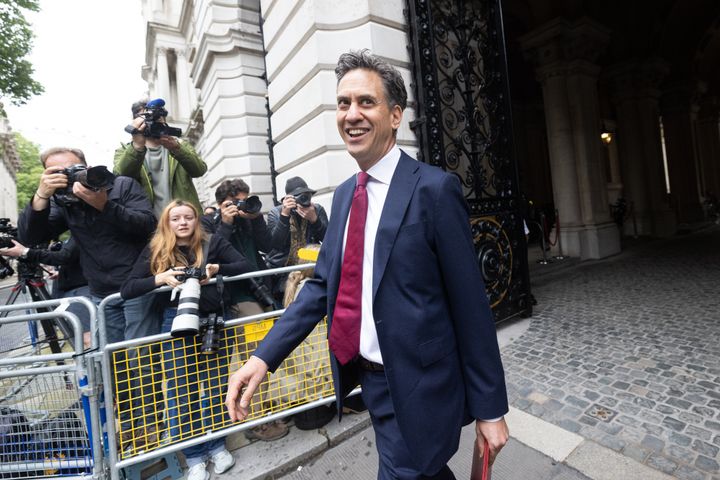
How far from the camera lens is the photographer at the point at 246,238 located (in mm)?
3190

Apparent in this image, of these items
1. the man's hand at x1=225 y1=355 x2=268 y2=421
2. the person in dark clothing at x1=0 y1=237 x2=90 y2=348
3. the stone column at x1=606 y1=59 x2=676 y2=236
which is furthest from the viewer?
the stone column at x1=606 y1=59 x2=676 y2=236

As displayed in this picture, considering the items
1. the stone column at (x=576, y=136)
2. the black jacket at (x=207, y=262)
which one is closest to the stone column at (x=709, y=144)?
the stone column at (x=576, y=136)

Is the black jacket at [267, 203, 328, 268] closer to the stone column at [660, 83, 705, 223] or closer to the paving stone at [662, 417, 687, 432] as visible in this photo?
the paving stone at [662, 417, 687, 432]

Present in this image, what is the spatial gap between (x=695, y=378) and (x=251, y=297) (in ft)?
13.4

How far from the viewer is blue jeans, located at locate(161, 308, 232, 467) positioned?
8.82 ft

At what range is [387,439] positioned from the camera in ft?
4.80

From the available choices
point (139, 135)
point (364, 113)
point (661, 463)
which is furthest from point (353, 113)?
point (661, 463)

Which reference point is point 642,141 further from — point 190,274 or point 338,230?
point 190,274

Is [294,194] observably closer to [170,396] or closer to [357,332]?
[170,396]

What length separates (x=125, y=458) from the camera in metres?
2.49

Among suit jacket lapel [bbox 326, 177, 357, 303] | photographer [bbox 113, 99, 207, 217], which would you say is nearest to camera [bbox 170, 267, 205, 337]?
suit jacket lapel [bbox 326, 177, 357, 303]

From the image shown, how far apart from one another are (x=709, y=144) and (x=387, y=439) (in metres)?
26.7

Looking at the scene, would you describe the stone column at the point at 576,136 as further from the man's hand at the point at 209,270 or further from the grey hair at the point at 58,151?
the grey hair at the point at 58,151

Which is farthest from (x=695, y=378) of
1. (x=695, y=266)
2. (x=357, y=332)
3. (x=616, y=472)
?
(x=695, y=266)
